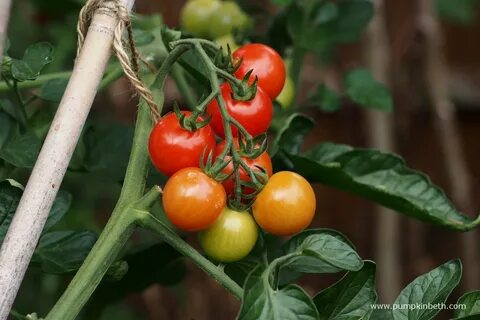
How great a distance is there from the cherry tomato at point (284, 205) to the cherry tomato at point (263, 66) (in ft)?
0.40

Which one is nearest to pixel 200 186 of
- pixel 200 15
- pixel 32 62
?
pixel 32 62

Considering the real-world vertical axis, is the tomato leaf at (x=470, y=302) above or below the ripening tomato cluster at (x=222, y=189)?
below

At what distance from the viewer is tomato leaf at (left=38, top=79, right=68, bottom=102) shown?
2.94ft

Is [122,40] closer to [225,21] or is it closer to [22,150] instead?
[22,150]

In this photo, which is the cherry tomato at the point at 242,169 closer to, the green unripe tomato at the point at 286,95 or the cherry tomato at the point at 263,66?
the cherry tomato at the point at 263,66

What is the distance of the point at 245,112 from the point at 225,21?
1.23ft

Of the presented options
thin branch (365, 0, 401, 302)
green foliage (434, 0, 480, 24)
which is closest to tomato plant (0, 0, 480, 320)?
thin branch (365, 0, 401, 302)

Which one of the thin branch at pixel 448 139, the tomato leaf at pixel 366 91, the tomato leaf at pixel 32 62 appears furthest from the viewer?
the thin branch at pixel 448 139

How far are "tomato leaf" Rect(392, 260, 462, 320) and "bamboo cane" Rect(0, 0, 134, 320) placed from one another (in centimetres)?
34

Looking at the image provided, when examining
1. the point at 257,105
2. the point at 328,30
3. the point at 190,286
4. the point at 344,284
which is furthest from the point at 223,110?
the point at 190,286

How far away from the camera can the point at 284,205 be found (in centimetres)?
70

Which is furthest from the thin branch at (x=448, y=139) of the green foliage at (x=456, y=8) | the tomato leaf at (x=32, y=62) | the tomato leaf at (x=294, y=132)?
the tomato leaf at (x=32, y=62)

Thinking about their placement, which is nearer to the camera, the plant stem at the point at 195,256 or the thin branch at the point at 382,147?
the plant stem at the point at 195,256

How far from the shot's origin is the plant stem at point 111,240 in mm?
672
